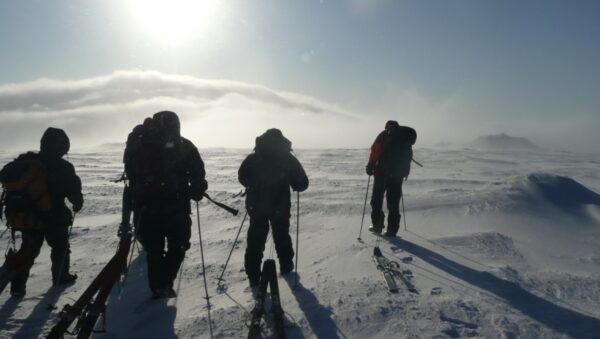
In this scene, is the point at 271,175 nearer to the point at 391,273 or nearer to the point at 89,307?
the point at 391,273

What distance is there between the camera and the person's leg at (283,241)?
5176mm

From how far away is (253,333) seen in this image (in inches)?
131

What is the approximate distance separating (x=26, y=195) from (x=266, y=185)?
11.3 ft

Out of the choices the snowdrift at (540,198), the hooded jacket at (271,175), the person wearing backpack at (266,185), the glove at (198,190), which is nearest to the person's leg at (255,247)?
the person wearing backpack at (266,185)

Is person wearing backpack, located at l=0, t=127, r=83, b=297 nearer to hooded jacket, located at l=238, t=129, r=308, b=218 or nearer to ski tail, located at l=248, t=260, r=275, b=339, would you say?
hooded jacket, located at l=238, t=129, r=308, b=218

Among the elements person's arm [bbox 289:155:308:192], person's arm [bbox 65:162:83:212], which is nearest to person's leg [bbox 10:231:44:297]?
person's arm [bbox 65:162:83:212]

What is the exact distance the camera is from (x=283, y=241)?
5.32m

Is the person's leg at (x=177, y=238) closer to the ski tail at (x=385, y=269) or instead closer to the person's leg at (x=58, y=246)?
the person's leg at (x=58, y=246)

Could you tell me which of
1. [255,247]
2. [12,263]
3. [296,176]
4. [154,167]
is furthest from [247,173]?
[12,263]

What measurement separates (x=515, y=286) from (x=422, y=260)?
1470 mm

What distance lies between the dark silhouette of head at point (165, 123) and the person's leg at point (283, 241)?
1916mm

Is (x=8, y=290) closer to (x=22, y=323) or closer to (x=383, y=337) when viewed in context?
(x=22, y=323)

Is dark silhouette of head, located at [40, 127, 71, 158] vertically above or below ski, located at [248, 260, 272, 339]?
above

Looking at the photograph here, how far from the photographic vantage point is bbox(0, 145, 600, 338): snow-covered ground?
12.4 ft
